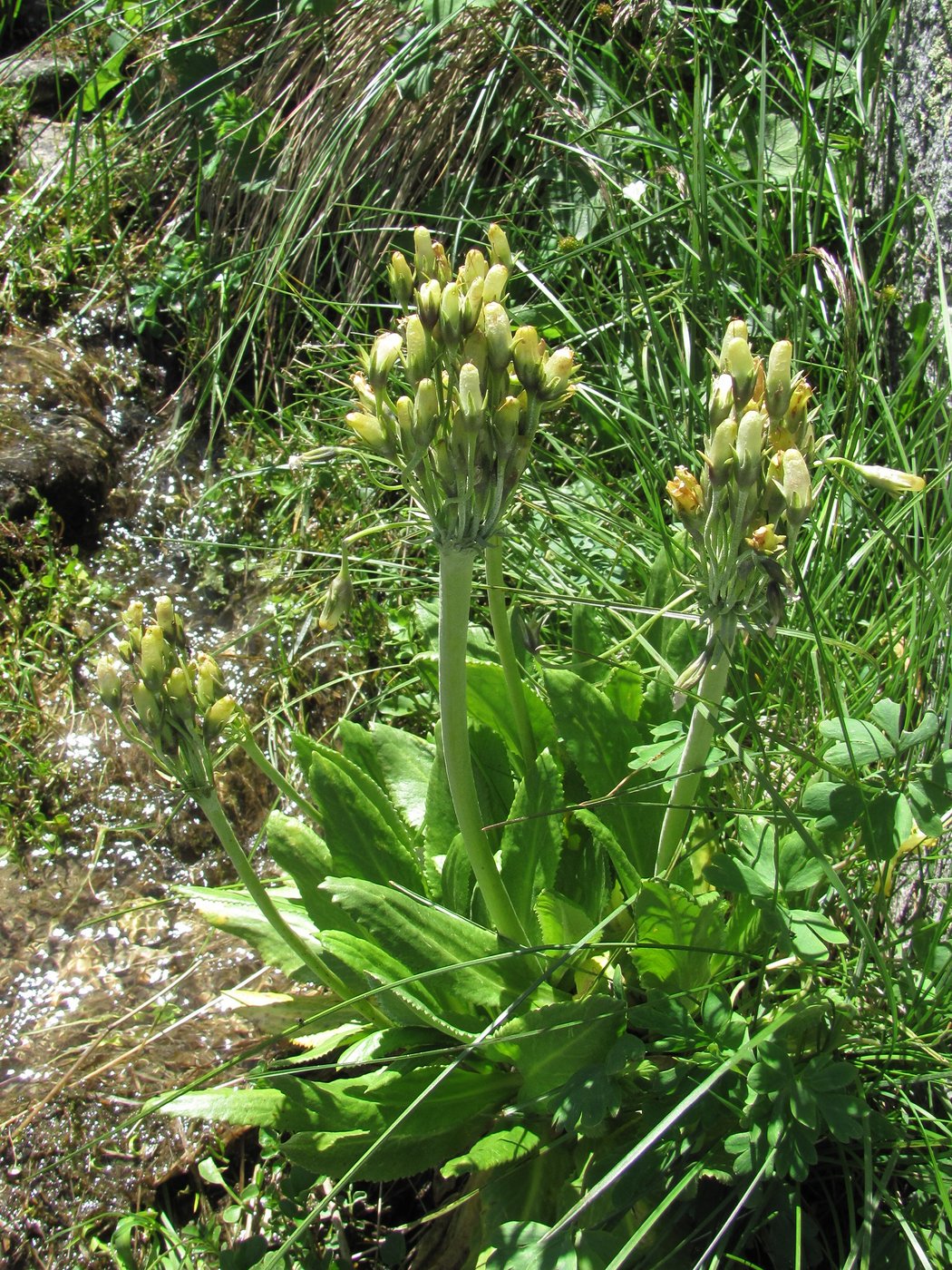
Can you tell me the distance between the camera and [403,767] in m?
2.48

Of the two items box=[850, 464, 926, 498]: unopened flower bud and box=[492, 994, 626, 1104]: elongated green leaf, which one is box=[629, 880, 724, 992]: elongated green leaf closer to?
box=[492, 994, 626, 1104]: elongated green leaf

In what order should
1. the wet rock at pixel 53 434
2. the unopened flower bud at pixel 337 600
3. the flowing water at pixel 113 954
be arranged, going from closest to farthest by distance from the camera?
the unopened flower bud at pixel 337 600, the flowing water at pixel 113 954, the wet rock at pixel 53 434

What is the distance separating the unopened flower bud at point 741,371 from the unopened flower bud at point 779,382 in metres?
0.02

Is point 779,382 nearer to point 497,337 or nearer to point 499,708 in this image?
point 497,337

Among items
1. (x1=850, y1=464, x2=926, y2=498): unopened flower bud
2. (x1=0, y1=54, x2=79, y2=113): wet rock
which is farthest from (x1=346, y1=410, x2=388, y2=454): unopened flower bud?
(x1=0, y1=54, x2=79, y2=113): wet rock

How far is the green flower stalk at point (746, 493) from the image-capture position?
131 centimetres

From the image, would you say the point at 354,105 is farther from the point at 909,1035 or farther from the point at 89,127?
the point at 909,1035

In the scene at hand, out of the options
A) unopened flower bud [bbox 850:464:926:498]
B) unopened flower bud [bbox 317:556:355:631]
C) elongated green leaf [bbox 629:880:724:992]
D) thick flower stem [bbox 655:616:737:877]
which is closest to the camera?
unopened flower bud [bbox 850:464:926:498]

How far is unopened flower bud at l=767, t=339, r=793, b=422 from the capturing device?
4.44ft

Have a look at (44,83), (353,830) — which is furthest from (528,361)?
(44,83)

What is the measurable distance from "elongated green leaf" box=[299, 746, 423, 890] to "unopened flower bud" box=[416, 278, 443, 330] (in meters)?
0.91

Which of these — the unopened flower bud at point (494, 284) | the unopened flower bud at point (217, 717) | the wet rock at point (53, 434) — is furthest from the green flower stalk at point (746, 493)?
the wet rock at point (53, 434)

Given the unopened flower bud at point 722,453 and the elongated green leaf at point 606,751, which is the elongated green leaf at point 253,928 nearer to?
the elongated green leaf at point 606,751

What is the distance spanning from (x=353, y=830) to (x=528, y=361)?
3.36 feet
